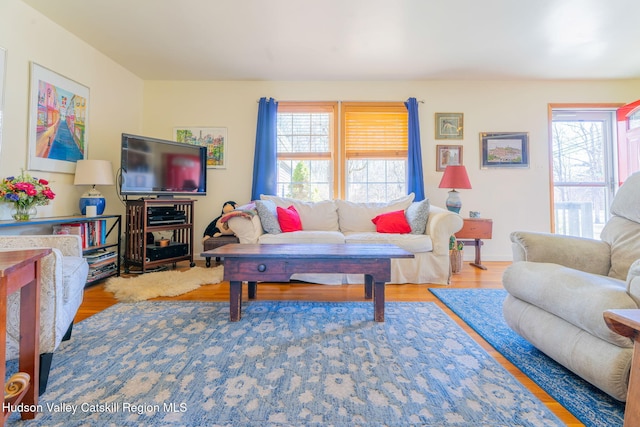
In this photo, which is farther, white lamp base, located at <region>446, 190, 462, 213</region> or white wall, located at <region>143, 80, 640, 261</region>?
white wall, located at <region>143, 80, 640, 261</region>

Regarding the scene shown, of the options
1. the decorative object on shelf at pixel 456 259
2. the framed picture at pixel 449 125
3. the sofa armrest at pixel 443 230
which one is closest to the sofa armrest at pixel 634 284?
the sofa armrest at pixel 443 230

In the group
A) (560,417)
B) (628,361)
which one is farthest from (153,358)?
(628,361)

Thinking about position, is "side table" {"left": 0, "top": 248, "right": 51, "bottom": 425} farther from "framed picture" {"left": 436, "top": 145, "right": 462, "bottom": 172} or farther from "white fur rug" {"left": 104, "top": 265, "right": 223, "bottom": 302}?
"framed picture" {"left": 436, "top": 145, "right": 462, "bottom": 172}

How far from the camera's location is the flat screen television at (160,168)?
9.69 feet

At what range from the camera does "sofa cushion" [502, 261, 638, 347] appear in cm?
102

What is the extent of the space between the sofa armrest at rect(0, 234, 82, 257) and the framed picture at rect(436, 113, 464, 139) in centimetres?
403

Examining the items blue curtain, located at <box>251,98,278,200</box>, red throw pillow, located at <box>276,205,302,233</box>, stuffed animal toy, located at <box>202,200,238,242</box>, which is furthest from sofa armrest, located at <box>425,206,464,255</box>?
stuffed animal toy, located at <box>202,200,238,242</box>

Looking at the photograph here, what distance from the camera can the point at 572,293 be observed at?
1.16 metres

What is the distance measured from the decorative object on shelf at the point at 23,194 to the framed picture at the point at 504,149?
4.86 meters

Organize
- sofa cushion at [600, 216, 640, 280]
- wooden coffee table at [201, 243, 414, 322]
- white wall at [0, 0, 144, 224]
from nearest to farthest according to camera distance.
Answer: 1. sofa cushion at [600, 216, 640, 280]
2. wooden coffee table at [201, 243, 414, 322]
3. white wall at [0, 0, 144, 224]

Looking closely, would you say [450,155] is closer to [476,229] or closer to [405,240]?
[476,229]

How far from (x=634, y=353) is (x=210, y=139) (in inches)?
164

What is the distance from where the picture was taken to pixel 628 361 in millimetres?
973

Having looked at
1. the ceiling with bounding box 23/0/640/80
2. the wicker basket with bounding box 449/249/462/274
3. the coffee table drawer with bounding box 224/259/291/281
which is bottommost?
the wicker basket with bounding box 449/249/462/274
